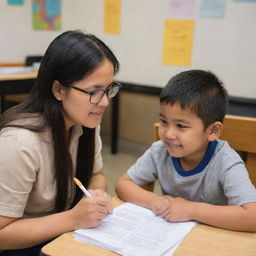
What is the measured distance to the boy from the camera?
1.03 meters

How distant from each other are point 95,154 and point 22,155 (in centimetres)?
39

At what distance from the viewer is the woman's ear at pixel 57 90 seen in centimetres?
105

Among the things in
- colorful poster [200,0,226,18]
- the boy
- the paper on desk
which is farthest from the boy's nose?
colorful poster [200,0,226,18]

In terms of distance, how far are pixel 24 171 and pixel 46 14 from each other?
2.75 metres

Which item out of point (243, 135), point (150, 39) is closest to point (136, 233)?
point (243, 135)

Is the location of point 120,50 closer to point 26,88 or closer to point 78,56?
point 26,88

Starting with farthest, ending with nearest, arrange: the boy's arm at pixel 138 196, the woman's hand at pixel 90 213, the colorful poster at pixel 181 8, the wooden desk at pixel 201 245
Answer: the colorful poster at pixel 181 8
the boy's arm at pixel 138 196
the woman's hand at pixel 90 213
the wooden desk at pixel 201 245

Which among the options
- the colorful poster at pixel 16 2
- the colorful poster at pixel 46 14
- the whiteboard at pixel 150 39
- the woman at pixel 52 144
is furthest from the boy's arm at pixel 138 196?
the colorful poster at pixel 46 14

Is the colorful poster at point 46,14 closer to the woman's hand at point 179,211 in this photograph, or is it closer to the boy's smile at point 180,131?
the boy's smile at point 180,131

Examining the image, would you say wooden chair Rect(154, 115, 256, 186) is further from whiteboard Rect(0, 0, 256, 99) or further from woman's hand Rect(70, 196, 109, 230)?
whiteboard Rect(0, 0, 256, 99)

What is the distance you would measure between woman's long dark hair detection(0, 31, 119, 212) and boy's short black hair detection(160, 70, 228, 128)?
196mm

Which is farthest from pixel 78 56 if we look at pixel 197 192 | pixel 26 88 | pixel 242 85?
pixel 242 85

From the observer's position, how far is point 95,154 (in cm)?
131

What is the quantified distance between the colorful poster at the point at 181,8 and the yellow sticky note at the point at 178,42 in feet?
0.15
